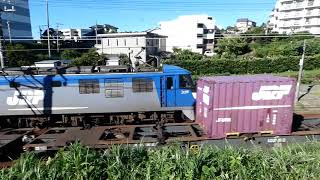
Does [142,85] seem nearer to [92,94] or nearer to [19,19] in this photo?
[92,94]

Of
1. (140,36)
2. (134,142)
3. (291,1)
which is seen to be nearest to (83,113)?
(134,142)

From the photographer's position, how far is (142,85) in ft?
54.0

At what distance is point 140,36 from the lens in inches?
2098

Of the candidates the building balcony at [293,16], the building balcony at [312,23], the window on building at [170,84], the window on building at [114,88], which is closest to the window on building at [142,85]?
the window on building at [114,88]

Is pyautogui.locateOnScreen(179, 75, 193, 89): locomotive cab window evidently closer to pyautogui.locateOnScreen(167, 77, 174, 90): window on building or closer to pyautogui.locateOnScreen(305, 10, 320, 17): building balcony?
pyautogui.locateOnScreen(167, 77, 174, 90): window on building

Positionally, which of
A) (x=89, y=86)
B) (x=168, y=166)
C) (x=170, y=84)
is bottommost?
(x=168, y=166)

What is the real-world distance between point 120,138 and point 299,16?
8702 centimetres

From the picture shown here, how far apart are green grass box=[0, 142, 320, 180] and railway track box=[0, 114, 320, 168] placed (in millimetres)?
4036

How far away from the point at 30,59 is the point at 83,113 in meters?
29.9

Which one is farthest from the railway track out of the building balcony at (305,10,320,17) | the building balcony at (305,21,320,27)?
the building balcony at (305,10,320,17)

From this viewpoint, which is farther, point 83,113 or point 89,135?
point 83,113

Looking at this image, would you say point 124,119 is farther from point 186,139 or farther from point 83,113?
point 186,139

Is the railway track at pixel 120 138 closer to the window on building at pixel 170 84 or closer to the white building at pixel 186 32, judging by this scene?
the window on building at pixel 170 84

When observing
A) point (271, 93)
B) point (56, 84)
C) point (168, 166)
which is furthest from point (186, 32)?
point (168, 166)
